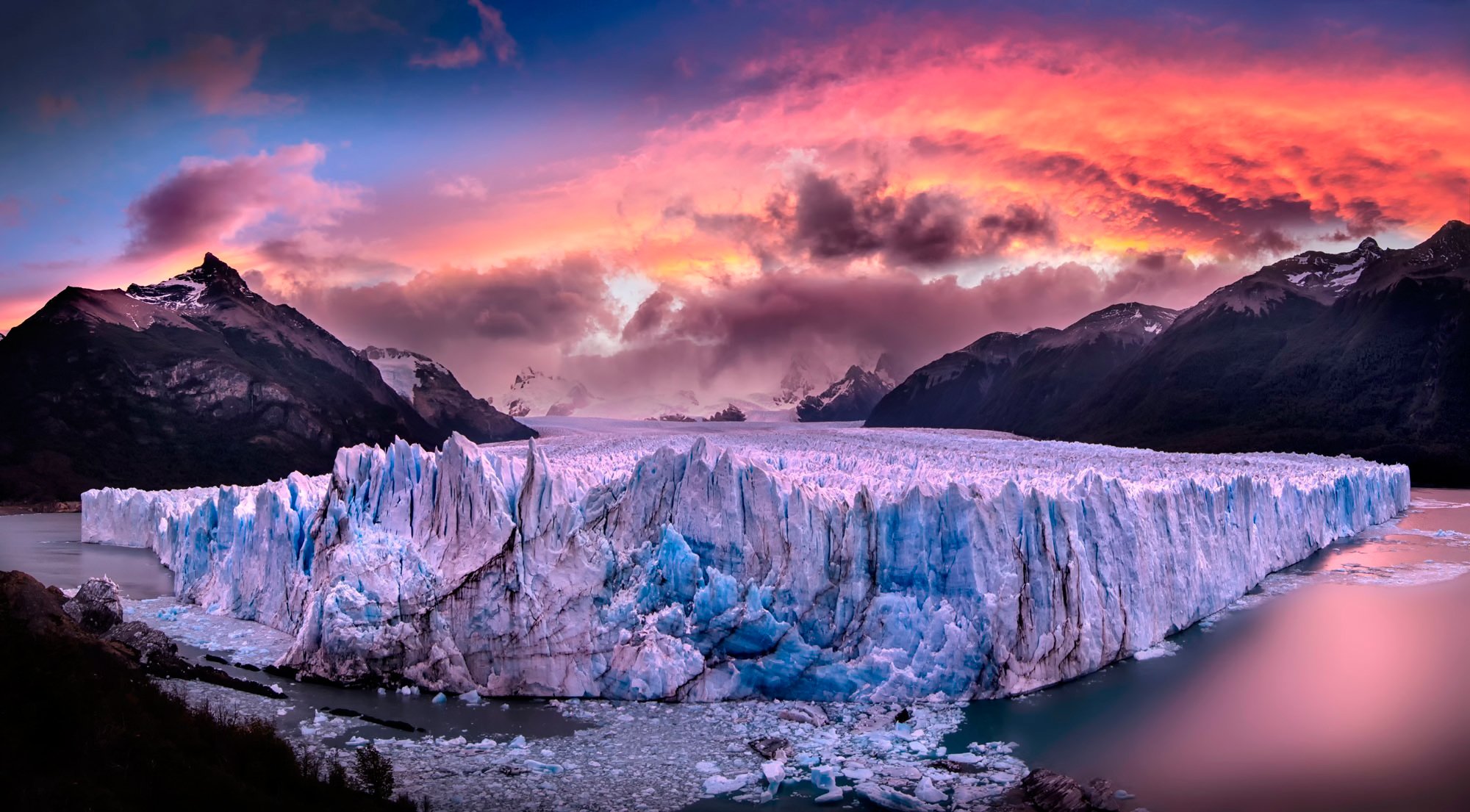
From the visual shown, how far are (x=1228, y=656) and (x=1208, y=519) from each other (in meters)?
3.97

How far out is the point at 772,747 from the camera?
41.6 ft

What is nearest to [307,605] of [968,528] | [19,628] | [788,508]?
[19,628]

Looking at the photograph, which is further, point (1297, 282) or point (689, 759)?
point (1297, 282)

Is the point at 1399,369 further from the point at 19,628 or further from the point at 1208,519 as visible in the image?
the point at 19,628

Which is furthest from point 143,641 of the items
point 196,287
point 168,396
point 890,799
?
point 196,287

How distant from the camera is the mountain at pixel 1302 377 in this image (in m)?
63.4

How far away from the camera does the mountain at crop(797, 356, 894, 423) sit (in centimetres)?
10978

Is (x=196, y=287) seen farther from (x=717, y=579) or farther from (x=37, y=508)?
(x=717, y=579)

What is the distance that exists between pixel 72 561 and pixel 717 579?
2815 centimetres

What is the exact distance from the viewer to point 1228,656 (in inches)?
720

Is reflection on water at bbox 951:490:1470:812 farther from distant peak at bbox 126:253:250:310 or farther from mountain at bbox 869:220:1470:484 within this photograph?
distant peak at bbox 126:253:250:310

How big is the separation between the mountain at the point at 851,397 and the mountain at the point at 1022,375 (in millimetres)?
3482

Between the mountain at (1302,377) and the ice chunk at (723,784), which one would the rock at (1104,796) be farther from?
the mountain at (1302,377)

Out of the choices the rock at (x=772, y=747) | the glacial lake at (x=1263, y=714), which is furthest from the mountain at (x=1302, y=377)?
the rock at (x=772, y=747)
